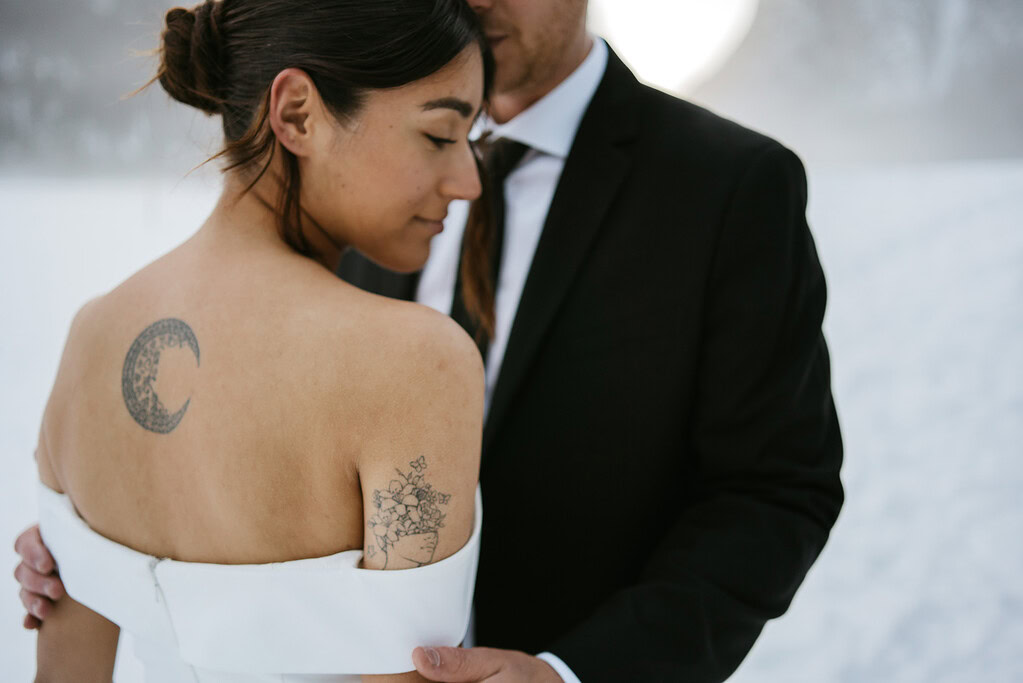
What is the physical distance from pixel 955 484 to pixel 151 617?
12.0 ft

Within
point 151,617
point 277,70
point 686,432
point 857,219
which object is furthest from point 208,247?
point 857,219

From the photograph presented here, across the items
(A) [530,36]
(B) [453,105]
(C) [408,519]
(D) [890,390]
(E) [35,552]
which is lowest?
(E) [35,552]

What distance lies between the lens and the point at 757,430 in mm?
1199

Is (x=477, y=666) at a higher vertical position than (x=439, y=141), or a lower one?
lower

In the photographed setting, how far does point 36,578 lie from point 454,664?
644mm

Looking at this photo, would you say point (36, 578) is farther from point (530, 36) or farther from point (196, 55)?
point (530, 36)

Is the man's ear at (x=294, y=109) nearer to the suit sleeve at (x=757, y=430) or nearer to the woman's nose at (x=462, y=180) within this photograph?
the woman's nose at (x=462, y=180)

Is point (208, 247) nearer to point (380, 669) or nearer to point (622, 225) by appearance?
point (380, 669)

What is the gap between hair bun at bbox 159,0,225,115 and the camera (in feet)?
3.09

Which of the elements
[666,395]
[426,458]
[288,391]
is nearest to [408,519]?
[426,458]

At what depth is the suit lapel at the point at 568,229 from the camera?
4.04 ft

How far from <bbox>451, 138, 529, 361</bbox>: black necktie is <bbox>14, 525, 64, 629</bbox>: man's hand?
714 mm

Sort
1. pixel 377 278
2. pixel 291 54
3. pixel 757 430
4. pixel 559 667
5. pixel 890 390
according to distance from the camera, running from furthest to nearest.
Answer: pixel 890 390 → pixel 377 278 → pixel 757 430 → pixel 559 667 → pixel 291 54

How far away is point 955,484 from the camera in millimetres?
3574
